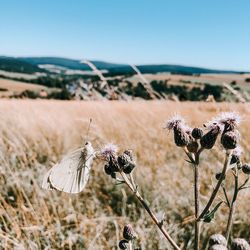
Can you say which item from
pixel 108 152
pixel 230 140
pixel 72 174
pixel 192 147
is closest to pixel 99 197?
pixel 72 174

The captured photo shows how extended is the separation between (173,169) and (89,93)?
5.43ft

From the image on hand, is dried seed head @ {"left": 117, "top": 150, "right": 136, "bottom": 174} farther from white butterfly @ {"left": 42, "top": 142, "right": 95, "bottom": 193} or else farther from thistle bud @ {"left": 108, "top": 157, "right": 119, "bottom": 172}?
white butterfly @ {"left": 42, "top": 142, "right": 95, "bottom": 193}

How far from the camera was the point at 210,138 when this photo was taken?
151 cm

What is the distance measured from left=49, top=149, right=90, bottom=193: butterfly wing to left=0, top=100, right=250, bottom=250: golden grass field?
0.17 meters

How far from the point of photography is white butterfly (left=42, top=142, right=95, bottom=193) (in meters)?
2.07

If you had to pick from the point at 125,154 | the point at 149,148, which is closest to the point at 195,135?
the point at 125,154

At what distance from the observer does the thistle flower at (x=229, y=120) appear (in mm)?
1566

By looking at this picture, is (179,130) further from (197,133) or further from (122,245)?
(122,245)

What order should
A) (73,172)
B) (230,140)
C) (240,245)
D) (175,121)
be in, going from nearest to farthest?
(240,245) < (230,140) < (175,121) < (73,172)

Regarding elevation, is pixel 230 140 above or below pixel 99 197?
above

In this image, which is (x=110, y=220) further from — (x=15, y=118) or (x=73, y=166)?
(x=15, y=118)

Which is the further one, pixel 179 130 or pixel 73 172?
pixel 73 172

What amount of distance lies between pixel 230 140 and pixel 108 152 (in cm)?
50

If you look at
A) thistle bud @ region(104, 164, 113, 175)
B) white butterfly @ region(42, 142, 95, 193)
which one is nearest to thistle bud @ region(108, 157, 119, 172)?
thistle bud @ region(104, 164, 113, 175)
